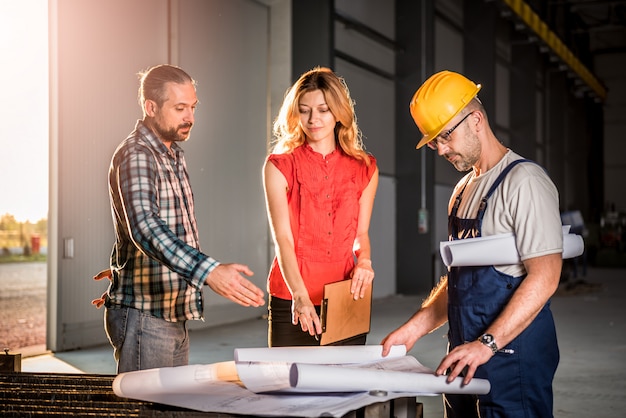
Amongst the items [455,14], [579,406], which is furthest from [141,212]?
[455,14]

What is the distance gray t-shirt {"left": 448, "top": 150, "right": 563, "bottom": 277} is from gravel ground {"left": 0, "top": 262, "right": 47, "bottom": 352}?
5.14 m

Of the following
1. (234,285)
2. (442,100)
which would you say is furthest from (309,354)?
(442,100)

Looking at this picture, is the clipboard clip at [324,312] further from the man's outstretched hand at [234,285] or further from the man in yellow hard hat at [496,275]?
the man's outstretched hand at [234,285]

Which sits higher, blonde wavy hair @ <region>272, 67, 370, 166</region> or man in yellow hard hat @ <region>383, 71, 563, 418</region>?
blonde wavy hair @ <region>272, 67, 370, 166</region>

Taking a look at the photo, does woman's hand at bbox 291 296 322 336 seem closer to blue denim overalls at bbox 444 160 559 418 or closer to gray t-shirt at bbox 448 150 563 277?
blue denim overalls at bbox 444 160 559 418

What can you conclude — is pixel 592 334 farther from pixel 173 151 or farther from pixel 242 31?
pixel 173 151

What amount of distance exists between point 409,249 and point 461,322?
9199 mm

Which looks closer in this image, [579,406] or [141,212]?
[141,212]

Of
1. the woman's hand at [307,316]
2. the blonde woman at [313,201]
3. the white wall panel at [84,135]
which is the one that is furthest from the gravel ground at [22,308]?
the woman's hand at [307,316]

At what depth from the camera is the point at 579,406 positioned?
445 centimetres

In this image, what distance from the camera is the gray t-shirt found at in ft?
5.33

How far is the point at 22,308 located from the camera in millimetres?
8375

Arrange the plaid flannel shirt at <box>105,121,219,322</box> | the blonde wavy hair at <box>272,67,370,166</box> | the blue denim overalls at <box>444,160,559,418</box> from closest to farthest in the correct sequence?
the blue denim overalls at <box>444,160,559,418</box>, the plaid flannel shirt at <box>105,121,219,322</box>, the blonde wavy hair at <box>272,67,370,166</box>

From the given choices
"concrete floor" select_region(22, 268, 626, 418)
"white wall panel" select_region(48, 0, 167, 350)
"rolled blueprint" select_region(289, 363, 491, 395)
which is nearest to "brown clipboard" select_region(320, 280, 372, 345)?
"rolled blueprint" select_region(289, 363, 491, 395)
